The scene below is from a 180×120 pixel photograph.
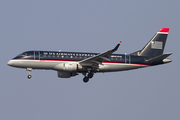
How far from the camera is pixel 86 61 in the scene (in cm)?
4622

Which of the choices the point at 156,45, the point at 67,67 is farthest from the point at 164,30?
the point at 67,67

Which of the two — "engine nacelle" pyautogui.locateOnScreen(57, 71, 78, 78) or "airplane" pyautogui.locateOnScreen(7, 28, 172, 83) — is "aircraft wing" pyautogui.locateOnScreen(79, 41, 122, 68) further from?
"engine nacelle" pyautogui.locateOnScreen(57, 71, 78, 78)

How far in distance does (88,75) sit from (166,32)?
15.7 m

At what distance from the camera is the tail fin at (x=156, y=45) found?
52.6 m

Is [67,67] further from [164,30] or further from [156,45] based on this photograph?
[164,30]

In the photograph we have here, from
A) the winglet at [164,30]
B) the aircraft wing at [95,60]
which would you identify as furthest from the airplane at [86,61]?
the winglet at [164,30]

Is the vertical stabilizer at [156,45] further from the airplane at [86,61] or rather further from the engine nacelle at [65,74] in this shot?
the engine nacelle at [65,74]

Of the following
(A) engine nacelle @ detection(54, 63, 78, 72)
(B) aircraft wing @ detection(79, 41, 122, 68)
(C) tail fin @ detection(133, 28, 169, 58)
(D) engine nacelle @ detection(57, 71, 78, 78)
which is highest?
(C) tail fin @ detection(133, 28, 169, 58)

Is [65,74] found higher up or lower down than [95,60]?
lower down

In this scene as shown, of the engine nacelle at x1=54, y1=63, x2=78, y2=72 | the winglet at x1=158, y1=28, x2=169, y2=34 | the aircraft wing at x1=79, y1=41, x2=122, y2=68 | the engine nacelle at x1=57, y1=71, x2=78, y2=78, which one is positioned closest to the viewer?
the aircraft wing at x1=79, y1=41, x2=122, y2=68

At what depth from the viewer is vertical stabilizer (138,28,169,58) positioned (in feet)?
173

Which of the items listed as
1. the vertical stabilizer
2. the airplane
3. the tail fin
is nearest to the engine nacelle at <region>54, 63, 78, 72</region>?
the airplane

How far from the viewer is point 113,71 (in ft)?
162

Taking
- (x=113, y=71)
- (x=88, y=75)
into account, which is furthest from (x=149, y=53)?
(x=88, y=75)
